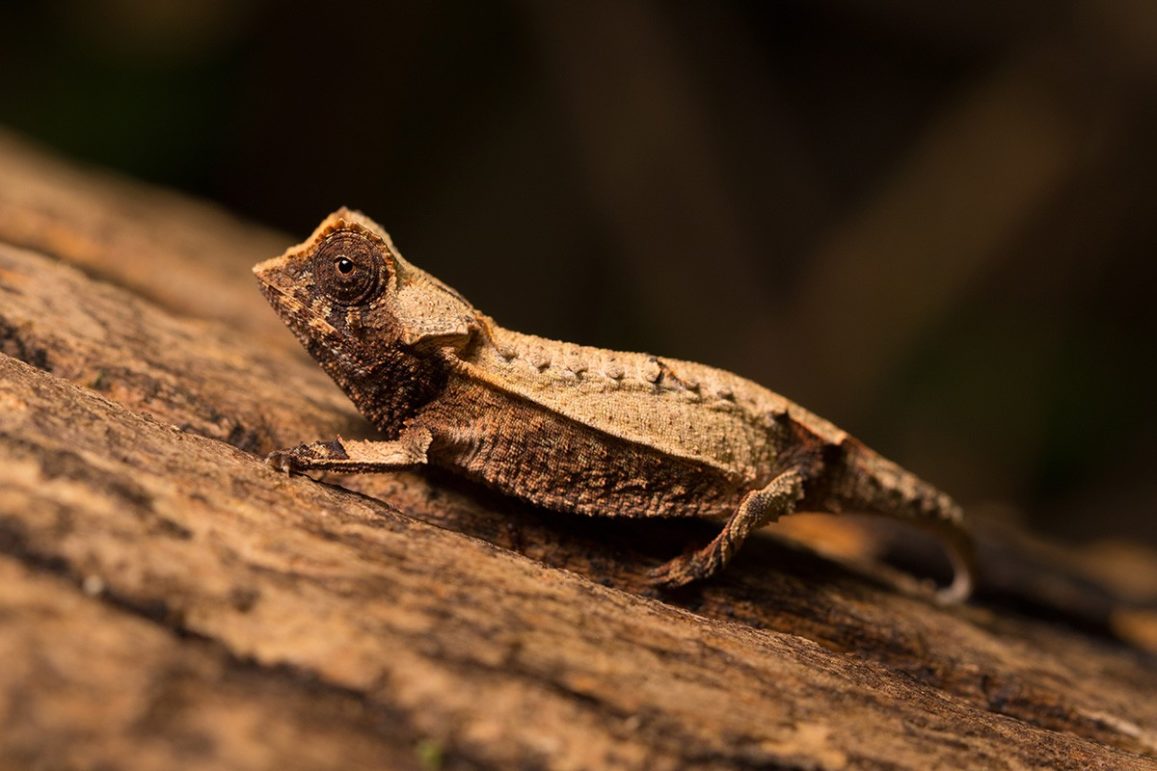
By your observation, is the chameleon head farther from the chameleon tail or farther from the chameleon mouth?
the chameleon tail

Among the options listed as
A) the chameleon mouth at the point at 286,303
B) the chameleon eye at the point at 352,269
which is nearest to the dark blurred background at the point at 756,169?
the chameleon mouth at the point at 286,303

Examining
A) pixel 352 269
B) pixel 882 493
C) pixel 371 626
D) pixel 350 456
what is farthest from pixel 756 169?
pixel 371 626

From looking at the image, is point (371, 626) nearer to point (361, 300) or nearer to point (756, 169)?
point (361, 300)

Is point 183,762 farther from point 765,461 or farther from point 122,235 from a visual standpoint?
point 122,235

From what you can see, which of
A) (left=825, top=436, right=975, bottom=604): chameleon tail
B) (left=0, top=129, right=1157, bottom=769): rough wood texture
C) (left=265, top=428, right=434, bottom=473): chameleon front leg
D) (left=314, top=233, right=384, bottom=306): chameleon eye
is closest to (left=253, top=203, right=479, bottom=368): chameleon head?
(left=314, top=233, right=384, bottom=306): chameleon eye

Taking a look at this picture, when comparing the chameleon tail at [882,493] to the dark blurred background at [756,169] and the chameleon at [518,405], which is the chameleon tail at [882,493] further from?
the dark blurred background at [756,169]
